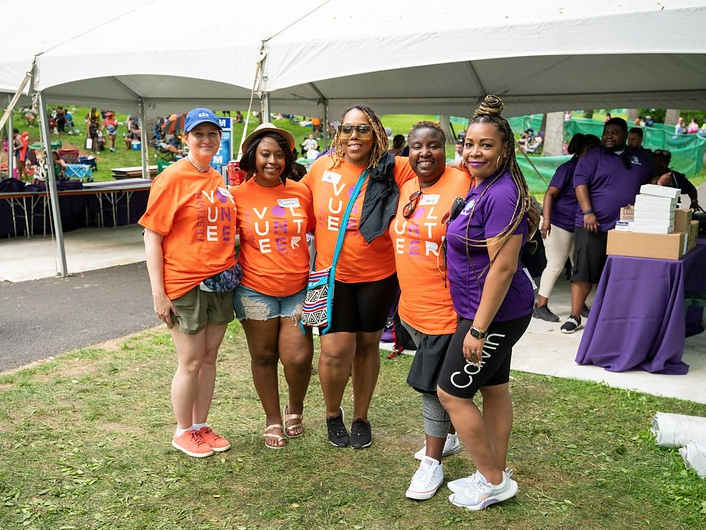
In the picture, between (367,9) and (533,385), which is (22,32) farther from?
(533,385)

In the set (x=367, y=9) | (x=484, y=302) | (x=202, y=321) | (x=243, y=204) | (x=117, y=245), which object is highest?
(x=367, y=9)

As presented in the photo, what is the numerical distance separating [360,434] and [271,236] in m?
1.18

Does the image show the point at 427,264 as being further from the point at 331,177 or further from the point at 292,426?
the point at 292,426

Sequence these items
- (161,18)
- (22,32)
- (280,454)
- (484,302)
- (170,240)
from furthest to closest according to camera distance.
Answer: (22,32)
(161,18)
(280,454)
(170,240)
(484,302)

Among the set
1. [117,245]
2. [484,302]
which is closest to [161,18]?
[117,245]

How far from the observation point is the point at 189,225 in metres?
3.36

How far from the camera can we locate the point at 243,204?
3.55 m

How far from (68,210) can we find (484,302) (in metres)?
10.6

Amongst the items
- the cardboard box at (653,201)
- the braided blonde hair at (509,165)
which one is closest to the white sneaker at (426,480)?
the braided blonde hair at (509,165)

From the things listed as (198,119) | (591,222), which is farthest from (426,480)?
(591,222)

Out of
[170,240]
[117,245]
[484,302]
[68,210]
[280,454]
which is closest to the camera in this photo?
[484,302]

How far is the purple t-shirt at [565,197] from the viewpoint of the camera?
6.62 m

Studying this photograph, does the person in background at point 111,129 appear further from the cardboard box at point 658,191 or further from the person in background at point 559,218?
the cardboard box at point 658,191

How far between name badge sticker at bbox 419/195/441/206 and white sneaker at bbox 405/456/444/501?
1.18 meters
